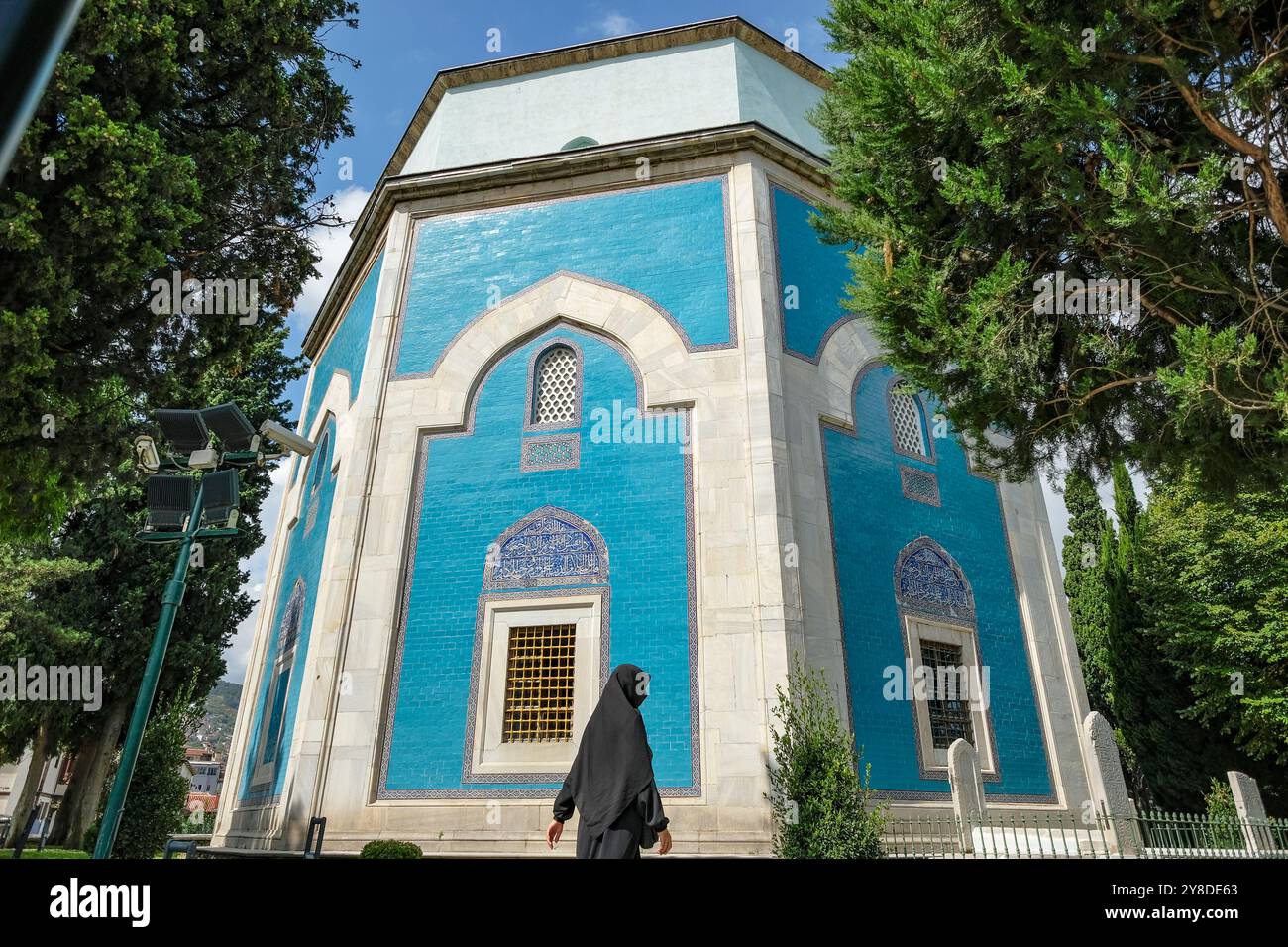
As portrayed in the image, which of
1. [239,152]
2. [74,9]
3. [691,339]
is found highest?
[239,152]

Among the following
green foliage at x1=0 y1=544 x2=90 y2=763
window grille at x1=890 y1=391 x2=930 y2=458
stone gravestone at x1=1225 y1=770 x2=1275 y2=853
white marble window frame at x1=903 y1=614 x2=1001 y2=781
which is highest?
window grille at x1=890 y1=391 x2=930 y2=458

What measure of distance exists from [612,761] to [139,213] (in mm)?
7568

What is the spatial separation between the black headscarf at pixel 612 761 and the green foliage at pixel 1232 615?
52.3 ft

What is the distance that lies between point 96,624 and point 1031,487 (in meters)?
22.3

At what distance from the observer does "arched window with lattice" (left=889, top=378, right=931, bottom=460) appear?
13125mm

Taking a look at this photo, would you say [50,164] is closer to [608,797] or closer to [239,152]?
[239,152]

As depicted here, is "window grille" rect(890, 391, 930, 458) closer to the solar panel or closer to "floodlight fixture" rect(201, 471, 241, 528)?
the solar panel

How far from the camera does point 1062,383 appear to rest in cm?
752

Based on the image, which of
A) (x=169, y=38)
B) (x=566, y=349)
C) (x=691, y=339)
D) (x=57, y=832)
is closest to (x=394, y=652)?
(x=566, y=349)

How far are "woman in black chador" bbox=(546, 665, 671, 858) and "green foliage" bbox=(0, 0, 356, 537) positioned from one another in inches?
266

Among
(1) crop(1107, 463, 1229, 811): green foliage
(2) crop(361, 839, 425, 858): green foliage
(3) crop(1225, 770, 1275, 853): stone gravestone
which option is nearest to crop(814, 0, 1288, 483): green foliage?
(3) crop(1225, 770, 1275, 853): stone gravestone

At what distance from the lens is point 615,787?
509 cm

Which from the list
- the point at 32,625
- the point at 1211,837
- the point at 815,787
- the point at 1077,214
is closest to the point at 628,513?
the point at 815,787

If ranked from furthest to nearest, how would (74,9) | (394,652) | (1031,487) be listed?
(1031,487), (394,652), (74,9)
